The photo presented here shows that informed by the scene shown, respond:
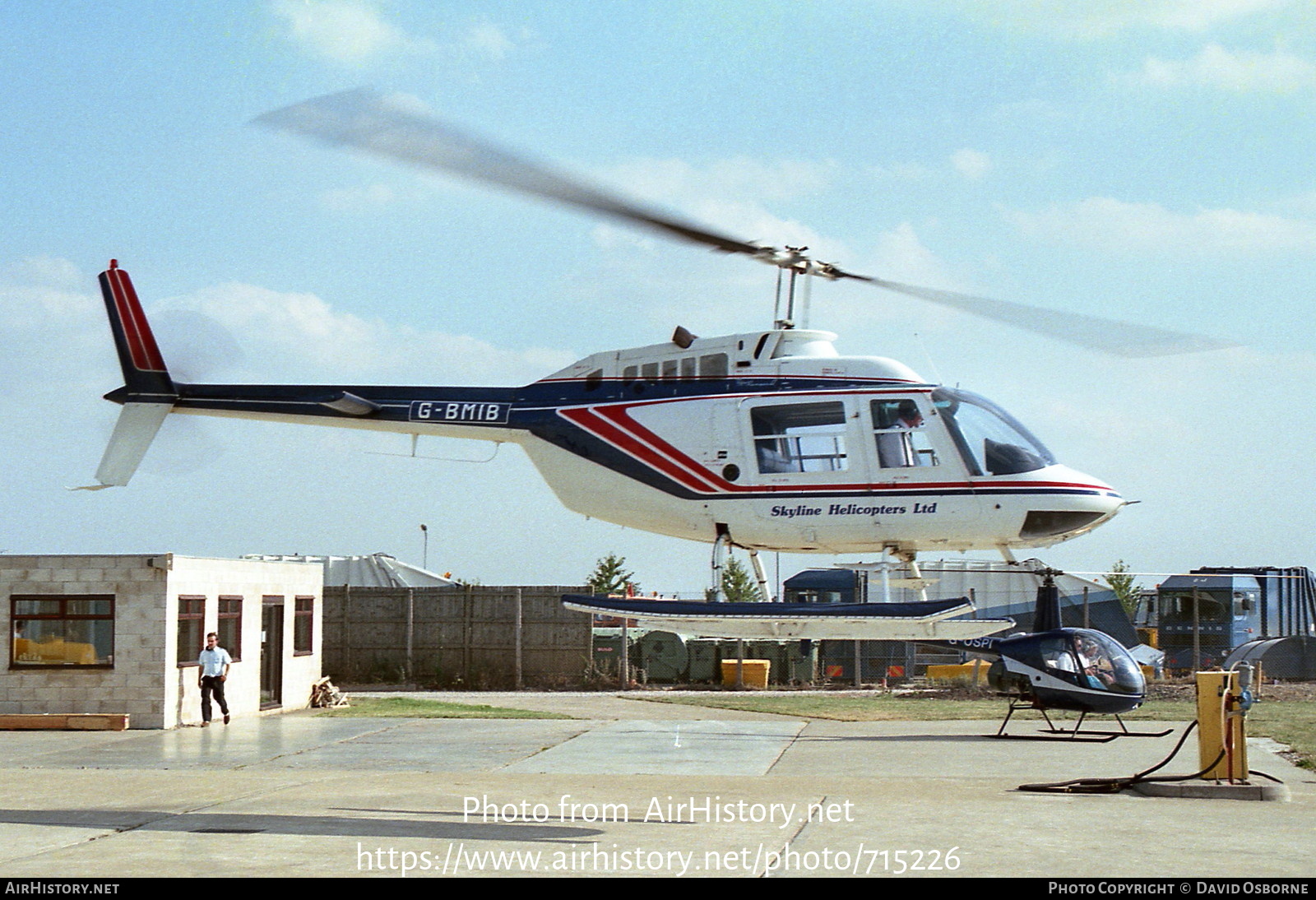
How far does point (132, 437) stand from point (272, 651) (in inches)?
313

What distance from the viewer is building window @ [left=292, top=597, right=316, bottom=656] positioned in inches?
926

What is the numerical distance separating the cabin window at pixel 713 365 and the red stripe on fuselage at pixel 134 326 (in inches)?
276

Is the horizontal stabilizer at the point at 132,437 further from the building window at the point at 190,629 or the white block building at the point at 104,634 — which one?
the building window at the point at 190,629

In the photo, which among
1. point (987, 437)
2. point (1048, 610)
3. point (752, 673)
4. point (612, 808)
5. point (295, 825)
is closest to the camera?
point (295, 825)

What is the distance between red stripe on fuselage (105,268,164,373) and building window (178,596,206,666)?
189 inches

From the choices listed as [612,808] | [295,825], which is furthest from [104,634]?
[612,808]

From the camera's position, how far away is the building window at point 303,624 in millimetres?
23516

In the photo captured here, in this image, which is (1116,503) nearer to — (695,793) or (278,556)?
(695,793)

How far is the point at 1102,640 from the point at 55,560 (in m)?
14.3

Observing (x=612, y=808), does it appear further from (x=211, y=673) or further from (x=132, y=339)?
(x=211, y=673)

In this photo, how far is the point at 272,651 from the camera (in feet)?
74.8

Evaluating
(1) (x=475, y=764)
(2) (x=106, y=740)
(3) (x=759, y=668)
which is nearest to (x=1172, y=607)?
(3) (x=759, y=668)

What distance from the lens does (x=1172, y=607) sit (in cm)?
3116

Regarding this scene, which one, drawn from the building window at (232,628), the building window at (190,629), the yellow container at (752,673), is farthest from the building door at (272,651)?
the yellow container at (752,673)
